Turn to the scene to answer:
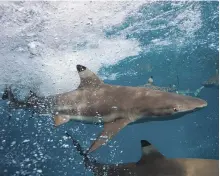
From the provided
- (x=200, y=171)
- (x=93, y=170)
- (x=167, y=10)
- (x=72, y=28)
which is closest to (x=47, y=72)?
(x=72, y=28)

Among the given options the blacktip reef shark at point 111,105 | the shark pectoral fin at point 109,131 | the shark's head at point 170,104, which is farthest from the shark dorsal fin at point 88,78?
the shark's head at point 170,104

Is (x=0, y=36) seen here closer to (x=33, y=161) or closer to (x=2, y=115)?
(x=33, y=161)

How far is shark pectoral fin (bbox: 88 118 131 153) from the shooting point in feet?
18.7

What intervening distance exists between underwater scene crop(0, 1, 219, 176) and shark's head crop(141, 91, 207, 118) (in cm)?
2

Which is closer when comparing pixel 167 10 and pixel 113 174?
pixel 113 174

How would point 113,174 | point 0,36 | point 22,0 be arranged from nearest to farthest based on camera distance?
Answer: point 113,174, point 22,0, point 0,36

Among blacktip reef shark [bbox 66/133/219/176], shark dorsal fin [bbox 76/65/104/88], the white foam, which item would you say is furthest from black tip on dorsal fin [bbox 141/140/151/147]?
the white foam

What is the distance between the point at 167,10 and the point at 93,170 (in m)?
12.3

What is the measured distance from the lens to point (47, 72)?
71.2 ft

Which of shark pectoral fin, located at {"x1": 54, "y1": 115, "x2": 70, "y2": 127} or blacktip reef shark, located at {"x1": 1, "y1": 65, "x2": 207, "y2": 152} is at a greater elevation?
blacktip reef shark, located at {"x1": 1, "y1": 65, "x2": 207, "y2": 152}

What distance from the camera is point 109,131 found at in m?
6.23

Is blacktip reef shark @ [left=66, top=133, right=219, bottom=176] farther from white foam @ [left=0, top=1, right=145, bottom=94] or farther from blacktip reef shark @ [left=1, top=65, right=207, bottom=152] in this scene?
white foam @ [left=0, top=1, right=145, bottom=94]

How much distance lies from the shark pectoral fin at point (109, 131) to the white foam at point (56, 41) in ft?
24.4

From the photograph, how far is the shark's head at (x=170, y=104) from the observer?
589 centimetres
